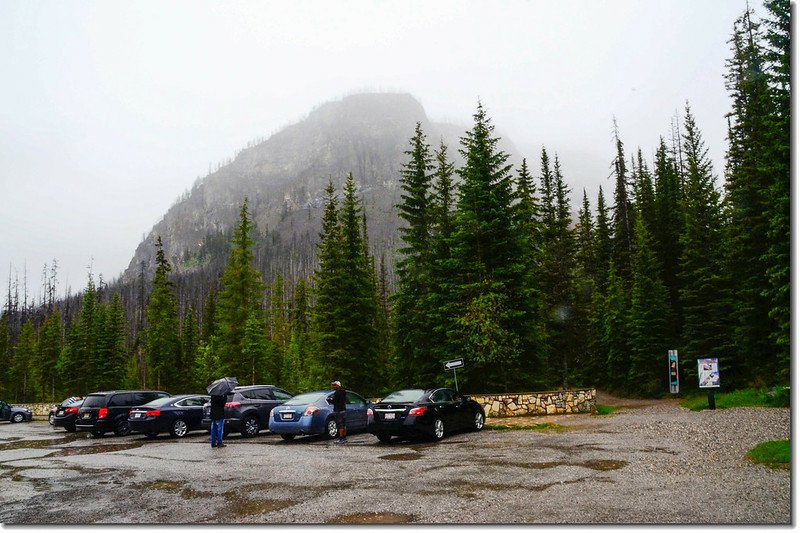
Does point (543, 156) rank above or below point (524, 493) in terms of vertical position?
above

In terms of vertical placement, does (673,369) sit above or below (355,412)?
above

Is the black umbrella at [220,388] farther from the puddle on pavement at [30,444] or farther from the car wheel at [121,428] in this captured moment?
the car wheel at [121,428]

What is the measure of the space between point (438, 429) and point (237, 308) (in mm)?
30450

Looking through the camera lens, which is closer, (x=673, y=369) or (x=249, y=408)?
(x=249, y=408)

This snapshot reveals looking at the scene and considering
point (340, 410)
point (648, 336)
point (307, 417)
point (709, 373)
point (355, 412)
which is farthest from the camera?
point (648, 336)

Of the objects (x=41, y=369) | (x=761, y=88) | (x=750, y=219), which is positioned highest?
(x=761, y=88)

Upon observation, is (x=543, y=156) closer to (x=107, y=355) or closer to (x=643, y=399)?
(x=643, y=399)

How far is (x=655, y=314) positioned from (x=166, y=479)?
3532 centimetres

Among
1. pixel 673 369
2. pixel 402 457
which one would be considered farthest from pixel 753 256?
pixel 402 457

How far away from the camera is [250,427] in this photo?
19.6m

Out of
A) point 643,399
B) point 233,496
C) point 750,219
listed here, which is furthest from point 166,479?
point 643,399

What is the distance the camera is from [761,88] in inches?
1107

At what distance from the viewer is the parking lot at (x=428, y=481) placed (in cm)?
702

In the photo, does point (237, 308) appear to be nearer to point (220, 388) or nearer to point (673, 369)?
point (220, 388)
